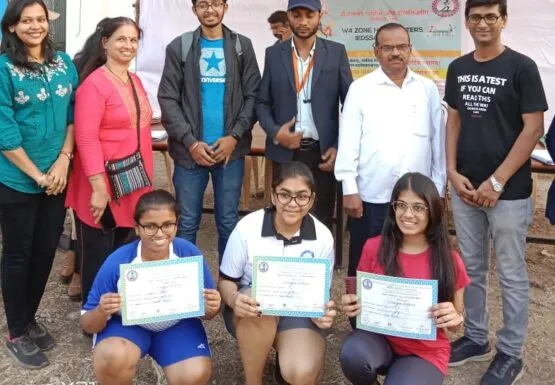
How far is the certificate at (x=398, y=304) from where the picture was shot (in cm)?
235

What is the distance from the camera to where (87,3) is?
7.59 metres

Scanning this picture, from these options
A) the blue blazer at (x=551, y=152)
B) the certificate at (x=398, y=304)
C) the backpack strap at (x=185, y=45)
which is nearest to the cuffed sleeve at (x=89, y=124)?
the backpack strap at (x=185, y=45)

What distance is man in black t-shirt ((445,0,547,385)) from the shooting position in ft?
8.77

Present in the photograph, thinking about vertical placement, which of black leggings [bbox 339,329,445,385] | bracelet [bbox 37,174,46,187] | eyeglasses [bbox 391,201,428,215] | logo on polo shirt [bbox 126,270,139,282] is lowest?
black leggings [bbox 339,329,445,385]

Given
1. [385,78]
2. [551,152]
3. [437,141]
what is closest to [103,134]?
[385,78]

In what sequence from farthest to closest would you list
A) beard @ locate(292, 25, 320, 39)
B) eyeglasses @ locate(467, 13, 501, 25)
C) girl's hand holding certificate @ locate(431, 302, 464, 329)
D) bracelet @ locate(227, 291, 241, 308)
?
beard @ locate(292, 25, 320, 39) → eyeglasses @ locate(467, 13, 501, 25) → bracelet @ locate(227, 291, 241, 308) → girl's hand holding certificate @ locate(431, 302, 464, 329)

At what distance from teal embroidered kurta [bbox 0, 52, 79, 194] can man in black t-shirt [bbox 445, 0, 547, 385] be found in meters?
1.88

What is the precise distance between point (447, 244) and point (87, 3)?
6499 millimetres

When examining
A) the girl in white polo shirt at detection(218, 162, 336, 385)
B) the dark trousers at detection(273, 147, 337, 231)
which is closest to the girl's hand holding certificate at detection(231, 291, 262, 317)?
the girl in white polo shirt at detection(218, 162, 336, 385)

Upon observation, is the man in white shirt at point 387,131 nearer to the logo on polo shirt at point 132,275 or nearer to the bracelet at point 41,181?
the logo on polo shirt at point 132,275

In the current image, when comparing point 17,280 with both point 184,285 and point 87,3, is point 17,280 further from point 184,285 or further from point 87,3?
point 87,3

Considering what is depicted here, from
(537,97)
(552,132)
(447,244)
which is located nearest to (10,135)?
(447,244)

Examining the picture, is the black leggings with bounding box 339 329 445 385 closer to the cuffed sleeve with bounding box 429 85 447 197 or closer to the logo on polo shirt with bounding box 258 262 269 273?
the logo on polo shirt with bounding box 258 262 269 273

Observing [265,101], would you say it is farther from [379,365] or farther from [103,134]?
[379,365]
